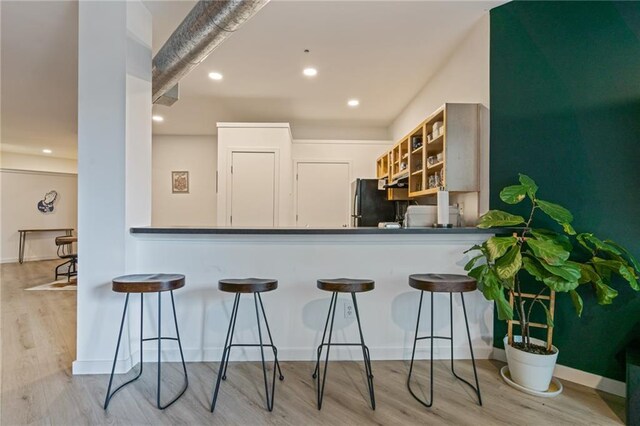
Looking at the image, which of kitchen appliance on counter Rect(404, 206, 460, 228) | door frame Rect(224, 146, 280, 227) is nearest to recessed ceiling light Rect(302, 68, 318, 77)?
door frame Rect(224, 146, 280, 227)

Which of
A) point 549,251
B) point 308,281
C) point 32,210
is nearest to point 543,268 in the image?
point 549,251

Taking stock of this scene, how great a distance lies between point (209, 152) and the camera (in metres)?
6.30

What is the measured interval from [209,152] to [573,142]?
5.78 m

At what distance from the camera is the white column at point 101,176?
85.8 inches

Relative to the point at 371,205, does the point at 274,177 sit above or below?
above

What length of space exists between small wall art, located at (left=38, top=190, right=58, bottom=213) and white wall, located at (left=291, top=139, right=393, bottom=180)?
21.1ft

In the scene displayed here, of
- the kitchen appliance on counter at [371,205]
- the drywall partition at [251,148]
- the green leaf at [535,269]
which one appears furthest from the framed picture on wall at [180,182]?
the green leaf at [535,269]

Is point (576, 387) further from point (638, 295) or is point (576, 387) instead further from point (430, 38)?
point (430, 38)

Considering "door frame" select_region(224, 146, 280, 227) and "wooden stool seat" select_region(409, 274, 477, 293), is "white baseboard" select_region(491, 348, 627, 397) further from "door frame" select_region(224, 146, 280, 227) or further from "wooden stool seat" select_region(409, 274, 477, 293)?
"door frame" select_region(224, 146, 280, 227)

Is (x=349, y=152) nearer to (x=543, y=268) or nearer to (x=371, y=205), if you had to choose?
(x=371, y=205)

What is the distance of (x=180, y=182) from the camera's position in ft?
20.6

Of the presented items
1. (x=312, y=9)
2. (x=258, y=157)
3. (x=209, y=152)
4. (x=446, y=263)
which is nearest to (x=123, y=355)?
(x=446, y=263)

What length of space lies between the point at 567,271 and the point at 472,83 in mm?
1783

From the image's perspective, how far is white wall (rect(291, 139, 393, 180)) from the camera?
5.59 meters
